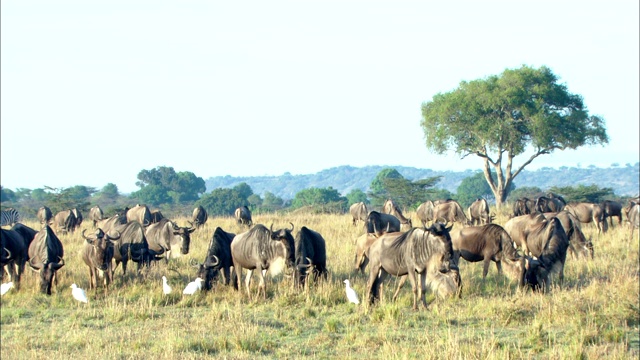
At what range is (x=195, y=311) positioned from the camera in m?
11.0

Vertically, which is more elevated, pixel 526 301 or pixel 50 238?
pixel 50 238

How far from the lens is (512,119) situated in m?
33.2

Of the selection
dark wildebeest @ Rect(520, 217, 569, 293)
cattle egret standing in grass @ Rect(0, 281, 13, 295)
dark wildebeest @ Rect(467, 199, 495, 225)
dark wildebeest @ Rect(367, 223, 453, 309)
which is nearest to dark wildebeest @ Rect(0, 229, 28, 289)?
cattle egret standing in grass @ Rect(0, 281, 13, 295)

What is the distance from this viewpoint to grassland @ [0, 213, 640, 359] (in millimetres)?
8422

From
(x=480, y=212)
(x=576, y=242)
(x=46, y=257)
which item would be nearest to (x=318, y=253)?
(x=46, y=257)

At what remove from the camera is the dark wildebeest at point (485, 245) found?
42.0 feet

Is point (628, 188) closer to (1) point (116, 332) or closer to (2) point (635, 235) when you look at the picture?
(2) point (635, 235)

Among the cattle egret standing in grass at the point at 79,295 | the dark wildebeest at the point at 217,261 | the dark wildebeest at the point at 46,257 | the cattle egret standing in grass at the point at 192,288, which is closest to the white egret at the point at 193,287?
the cattle egret standing in grass at the point at 192,288

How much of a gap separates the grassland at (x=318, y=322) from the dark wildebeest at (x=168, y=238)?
157cm

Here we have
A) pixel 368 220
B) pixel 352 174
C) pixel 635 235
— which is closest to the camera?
pixel 368 220

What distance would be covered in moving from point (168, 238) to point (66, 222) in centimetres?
976

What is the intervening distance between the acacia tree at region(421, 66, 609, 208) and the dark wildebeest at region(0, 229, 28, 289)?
73.4 feet

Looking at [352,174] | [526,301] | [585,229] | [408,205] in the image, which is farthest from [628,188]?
[526,301]

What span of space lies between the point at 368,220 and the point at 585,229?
8215 millimetres
